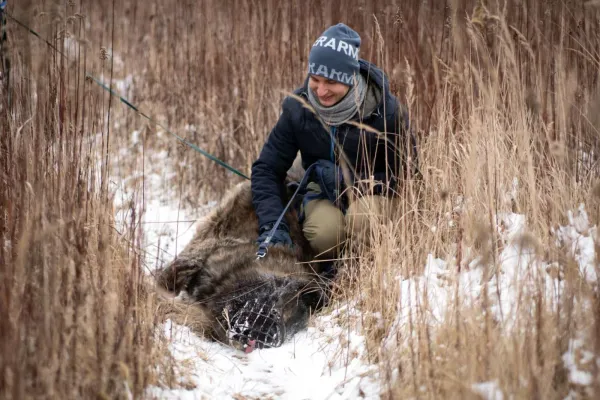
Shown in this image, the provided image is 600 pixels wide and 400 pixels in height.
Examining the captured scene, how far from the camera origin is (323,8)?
16.5 ft

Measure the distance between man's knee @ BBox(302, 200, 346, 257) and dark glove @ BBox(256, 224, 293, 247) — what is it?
0.18 metres

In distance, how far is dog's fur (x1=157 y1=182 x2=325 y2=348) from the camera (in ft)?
9.82

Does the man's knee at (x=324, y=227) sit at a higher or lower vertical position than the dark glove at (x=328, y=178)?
lower

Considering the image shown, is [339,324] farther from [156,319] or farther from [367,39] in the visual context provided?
[367,39]

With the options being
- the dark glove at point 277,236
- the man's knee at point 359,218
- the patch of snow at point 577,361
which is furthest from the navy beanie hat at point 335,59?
the patch of snow at point 577,361

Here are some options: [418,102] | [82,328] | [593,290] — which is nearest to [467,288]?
[593,290]

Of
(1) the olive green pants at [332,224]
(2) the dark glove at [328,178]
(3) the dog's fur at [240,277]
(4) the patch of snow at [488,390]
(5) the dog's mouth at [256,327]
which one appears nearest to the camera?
(4) the patch of snow at [488,390]

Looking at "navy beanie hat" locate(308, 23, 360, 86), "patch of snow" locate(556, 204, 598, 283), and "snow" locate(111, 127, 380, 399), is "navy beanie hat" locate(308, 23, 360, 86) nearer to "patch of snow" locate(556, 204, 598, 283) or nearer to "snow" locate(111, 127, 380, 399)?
"snow" locate(111, 127, 380, 399)

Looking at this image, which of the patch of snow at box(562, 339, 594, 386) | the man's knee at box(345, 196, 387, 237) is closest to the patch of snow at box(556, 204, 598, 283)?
the patch of snow at box(562, 339, 594, 386)

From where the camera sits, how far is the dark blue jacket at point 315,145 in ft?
11.1

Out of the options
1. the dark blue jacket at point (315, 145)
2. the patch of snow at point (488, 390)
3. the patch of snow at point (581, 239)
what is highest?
the dark blue jacket at point (315, 145)

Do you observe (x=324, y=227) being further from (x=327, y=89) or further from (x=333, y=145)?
(x=327, y=89)

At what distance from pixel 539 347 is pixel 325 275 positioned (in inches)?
64.5

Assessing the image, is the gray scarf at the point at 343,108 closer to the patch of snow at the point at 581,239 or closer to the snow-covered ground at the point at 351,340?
the snow-covered ground at the point at 351,340
